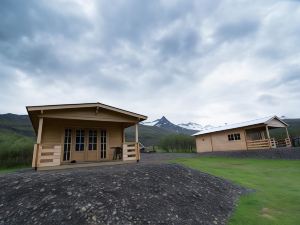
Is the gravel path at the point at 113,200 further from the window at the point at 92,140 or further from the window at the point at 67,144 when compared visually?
the window at the point at 92,140

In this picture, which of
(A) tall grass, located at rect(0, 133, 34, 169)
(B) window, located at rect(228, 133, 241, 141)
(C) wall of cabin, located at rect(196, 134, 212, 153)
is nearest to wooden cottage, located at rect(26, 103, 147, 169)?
(A) tall grass, located at rect(0, 133, 34, 169)

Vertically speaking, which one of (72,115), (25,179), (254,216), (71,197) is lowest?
(254,216)

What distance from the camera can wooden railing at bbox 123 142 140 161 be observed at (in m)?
11.2

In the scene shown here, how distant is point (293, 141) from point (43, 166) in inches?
1010

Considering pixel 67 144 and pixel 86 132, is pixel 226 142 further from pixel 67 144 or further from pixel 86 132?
pixel 67 144

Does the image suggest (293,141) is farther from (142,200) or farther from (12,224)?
(12,224)

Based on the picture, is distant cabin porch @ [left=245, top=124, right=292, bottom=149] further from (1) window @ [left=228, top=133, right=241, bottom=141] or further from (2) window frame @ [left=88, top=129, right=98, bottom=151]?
(2) window frame @ [left=88, top=129, right=98, bottom=151]

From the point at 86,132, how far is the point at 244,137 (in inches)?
729

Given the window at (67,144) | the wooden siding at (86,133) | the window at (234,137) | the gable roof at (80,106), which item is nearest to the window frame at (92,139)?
the wooden siding at (86,133)

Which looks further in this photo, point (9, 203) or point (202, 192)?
point (202, 192)

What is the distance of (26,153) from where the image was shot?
20.6 meters

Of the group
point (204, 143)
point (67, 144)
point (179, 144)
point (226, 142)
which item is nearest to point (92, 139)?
point (67, 144)

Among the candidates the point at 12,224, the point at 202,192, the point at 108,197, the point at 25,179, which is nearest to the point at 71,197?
the point at 108,197

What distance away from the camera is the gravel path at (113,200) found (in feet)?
13.3
